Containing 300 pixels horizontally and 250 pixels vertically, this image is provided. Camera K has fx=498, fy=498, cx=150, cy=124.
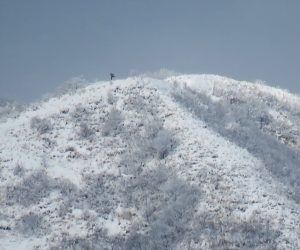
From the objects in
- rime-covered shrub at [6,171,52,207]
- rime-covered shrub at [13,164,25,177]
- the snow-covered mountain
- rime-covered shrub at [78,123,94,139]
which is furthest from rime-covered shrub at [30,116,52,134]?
rime-covered shrub at [6,171,52,207]

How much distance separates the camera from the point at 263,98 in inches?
2425

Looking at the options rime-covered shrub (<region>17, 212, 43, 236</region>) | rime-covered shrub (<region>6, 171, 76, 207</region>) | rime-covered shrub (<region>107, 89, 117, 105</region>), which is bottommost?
rime-covered shrub (<region>17, 212, 43, 236</region>)

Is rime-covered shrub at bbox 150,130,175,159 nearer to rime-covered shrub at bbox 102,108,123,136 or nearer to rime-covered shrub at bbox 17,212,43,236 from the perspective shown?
rime-covered shrub at bbox 102,108,123,136

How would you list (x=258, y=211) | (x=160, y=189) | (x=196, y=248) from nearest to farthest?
(x=196, y=248), (x=258, y=211), (x=160, y=189)

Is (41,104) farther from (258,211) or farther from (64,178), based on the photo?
(258,211)

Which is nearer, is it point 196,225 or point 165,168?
point 196,225

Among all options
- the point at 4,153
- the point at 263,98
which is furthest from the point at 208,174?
the point at 263,98

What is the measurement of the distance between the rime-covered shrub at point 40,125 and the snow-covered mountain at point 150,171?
14 centimetres

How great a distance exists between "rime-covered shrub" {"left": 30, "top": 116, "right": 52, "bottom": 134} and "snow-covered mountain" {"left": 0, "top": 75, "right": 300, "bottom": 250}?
142mm

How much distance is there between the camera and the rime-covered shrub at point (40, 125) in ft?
165

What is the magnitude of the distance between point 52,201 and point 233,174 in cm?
1468

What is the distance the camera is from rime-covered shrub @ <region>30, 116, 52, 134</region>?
165 feet

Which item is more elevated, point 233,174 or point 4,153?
point 4,153

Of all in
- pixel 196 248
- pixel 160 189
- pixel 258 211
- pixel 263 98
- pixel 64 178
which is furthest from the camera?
pixel 263 98
